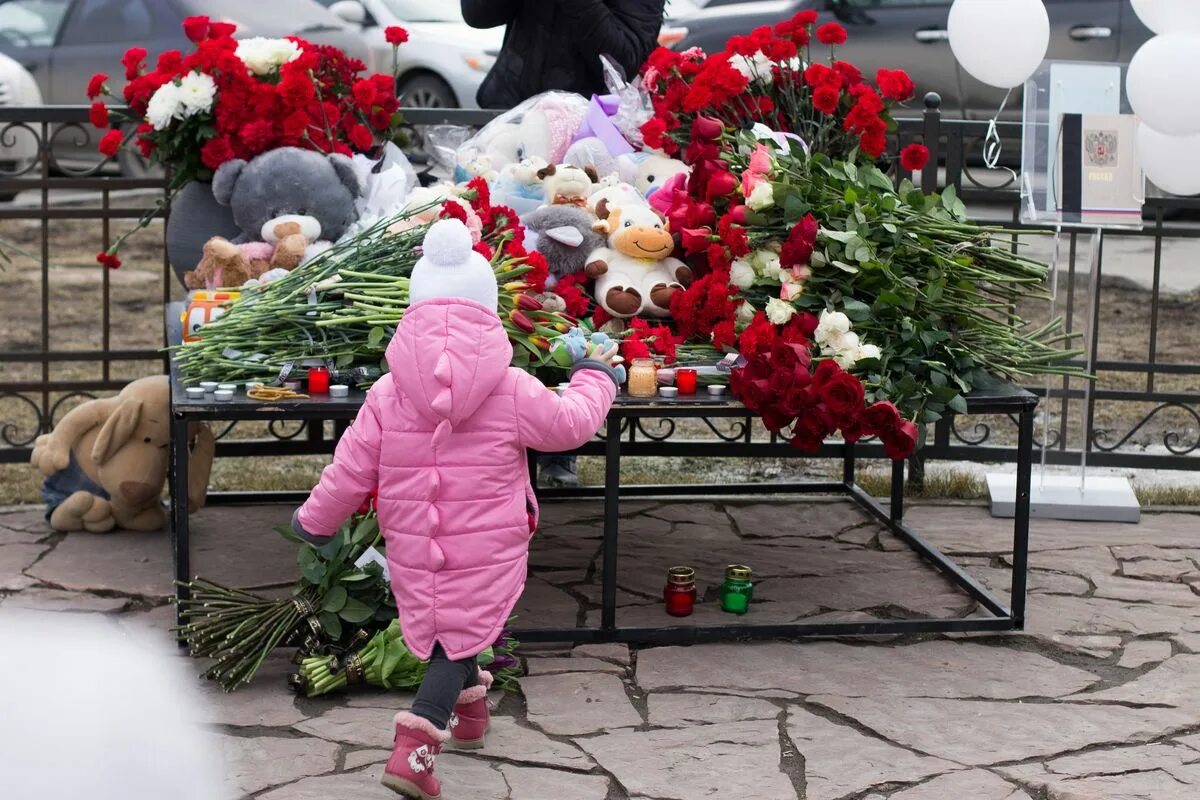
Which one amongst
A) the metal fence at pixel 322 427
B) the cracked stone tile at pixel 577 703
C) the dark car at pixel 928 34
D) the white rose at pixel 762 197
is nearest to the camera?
the cracked stone tile at pixel 577 703

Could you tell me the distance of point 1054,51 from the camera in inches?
454

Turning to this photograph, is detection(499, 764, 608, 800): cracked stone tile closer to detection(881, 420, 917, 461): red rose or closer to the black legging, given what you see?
the black legging

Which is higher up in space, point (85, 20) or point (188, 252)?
point (85, 20)

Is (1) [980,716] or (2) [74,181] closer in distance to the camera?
(1) [980,716]

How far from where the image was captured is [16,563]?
527cm

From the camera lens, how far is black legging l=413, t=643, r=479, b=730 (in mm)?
3549

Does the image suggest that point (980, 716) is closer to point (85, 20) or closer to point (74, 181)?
point (74, 181)

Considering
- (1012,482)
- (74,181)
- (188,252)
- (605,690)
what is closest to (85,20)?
(74,181)

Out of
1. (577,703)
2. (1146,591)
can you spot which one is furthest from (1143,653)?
(577,703)

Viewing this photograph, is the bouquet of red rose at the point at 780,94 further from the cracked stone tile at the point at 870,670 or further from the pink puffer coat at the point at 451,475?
the pink puffer coat at the point at 451,475

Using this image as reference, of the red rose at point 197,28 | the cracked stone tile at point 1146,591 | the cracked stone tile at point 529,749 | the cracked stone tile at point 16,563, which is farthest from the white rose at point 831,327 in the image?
the red rose at point 197,28

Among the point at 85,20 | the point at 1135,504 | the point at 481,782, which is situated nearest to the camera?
the point at 481,782

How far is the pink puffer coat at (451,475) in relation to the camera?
11.7 feet

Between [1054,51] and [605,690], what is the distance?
8.62 m
